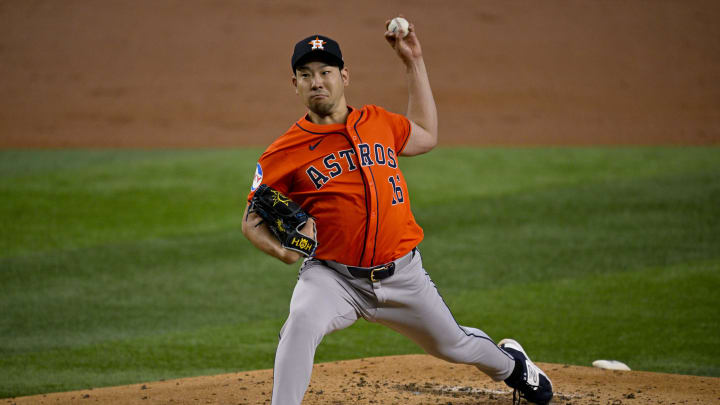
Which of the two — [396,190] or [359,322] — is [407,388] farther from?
[359,322]

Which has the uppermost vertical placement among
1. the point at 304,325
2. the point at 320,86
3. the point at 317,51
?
the point at 317,51

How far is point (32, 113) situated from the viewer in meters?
14.5

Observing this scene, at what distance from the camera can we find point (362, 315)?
12.0 ft

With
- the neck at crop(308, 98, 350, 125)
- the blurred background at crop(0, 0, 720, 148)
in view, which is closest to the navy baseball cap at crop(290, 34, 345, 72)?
the neck at crop(308, 98, 350, 125)

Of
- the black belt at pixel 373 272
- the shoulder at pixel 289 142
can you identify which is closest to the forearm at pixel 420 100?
the shoulder at pixel 289 142

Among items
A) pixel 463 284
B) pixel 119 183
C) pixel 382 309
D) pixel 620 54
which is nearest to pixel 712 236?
pixel 463 284

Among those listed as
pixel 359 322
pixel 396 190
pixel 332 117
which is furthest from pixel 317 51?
pixel 359 322

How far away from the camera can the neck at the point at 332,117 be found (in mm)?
3677

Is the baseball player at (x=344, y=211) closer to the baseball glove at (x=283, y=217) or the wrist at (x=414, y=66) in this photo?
the baseball glove at (x=283, y=217)

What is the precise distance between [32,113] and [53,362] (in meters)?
10.0

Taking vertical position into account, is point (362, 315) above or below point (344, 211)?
below

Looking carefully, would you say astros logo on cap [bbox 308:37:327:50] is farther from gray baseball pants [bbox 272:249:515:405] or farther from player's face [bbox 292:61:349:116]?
gray baseball pants [bbox 272:249:515:405]

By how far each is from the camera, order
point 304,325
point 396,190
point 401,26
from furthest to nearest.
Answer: point 401,26, point 396,190, point 304,325

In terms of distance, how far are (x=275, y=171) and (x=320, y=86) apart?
42 centimetres
